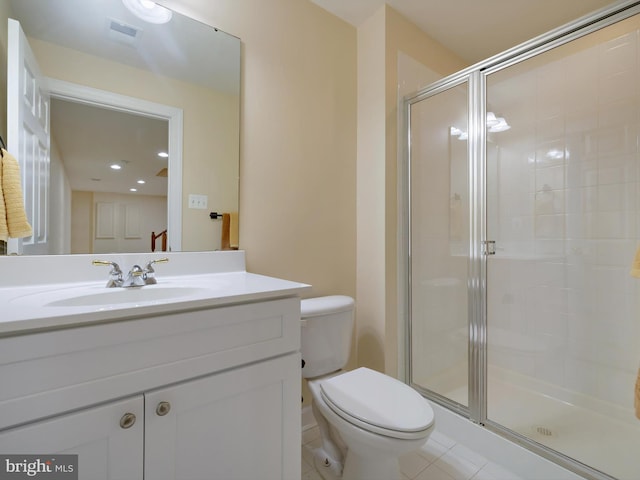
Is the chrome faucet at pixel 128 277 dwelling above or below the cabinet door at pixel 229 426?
above

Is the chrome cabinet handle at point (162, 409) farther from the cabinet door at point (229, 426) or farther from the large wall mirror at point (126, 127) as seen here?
the large wall mirror at point (126, 127)

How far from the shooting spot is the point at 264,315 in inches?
34.9

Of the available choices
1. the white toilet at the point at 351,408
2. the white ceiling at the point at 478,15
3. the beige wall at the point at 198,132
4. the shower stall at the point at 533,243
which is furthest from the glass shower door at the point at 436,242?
the beige wall at the point at 198,132

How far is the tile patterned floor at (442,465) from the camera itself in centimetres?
132

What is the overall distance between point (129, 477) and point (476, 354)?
4.92 ft

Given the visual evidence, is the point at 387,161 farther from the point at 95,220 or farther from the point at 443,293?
the point at 95,220

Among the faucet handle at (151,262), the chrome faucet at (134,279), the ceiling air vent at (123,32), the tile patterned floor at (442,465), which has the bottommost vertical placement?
the tile patterned floor at (442,465)

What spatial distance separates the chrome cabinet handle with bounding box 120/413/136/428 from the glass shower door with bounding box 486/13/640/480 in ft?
5.10

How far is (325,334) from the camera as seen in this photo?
139 centimetres

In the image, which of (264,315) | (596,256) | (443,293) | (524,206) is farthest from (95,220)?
(596,256)

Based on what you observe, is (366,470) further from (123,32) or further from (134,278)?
(123,32)

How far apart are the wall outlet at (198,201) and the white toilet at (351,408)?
24.9 inches

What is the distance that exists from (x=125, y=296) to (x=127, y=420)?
0.42 metres

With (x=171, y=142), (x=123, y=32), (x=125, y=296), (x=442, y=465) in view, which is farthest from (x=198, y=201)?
(x=442, y=465)
